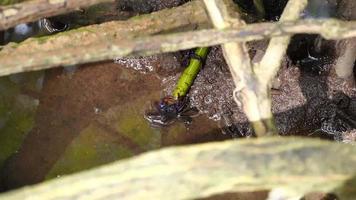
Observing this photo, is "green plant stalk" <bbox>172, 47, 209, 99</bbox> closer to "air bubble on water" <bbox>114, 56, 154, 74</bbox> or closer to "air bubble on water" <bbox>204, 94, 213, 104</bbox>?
"air bubble on water" <bbox>204, 94, 213, 104</bbox>

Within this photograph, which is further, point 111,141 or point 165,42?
point 111,141

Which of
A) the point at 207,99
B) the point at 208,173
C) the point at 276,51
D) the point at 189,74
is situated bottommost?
the point at 207,99

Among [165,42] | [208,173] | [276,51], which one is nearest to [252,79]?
[276,51]

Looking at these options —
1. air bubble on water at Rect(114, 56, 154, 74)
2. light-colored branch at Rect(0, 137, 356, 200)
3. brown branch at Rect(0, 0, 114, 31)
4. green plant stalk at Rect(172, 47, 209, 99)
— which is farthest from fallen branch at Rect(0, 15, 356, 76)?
air bubble on water at Rect(114, 56, 154, 74)

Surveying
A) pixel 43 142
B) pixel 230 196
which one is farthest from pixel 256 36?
pixel 43 142

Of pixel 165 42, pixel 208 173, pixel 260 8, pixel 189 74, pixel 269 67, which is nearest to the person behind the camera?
pixel 208 173

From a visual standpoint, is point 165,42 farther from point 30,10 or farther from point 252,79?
point 30,10

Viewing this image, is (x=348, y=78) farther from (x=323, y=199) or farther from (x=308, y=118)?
(x=323, y=199)
